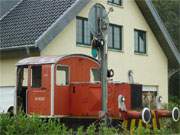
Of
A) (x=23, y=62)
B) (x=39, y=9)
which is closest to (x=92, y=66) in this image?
(x=23, y=62)

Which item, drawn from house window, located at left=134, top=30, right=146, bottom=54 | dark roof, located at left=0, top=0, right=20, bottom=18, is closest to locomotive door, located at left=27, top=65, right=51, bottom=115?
dark roof, located at left=0, top=0, right=20, bottom=18

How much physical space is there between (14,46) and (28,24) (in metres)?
1.72

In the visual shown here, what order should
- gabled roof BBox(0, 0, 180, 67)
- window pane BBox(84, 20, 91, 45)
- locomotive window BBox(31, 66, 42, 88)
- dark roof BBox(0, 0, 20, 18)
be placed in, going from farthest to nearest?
dark roof BBox(0, 0, 20, 18), window pane BBox(84, 20, 91, 45), gabled roof BBox(0, 0, 180, 67), locomotive window BBox(31, 66, 42, 88)

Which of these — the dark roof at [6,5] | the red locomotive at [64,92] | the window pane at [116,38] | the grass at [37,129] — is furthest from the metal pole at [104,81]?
the window pane at [116,38]

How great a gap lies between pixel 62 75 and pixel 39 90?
2.61ft

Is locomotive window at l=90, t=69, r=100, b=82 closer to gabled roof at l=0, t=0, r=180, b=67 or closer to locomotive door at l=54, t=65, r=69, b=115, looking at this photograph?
locomotive door at l=54, t=65, r=69, b=115

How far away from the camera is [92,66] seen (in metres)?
16.9

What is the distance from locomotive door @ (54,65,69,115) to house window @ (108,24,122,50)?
10.3m

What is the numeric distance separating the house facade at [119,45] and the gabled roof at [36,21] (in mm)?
39

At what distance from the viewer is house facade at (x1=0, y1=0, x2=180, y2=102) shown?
21.5 meters

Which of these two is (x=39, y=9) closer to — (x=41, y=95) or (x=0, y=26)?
(x=0, y=26)

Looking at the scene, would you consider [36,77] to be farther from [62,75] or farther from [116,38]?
[116,38]

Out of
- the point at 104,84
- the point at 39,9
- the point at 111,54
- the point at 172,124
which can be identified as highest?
the point at 39,9

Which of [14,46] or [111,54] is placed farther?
[111,54]
